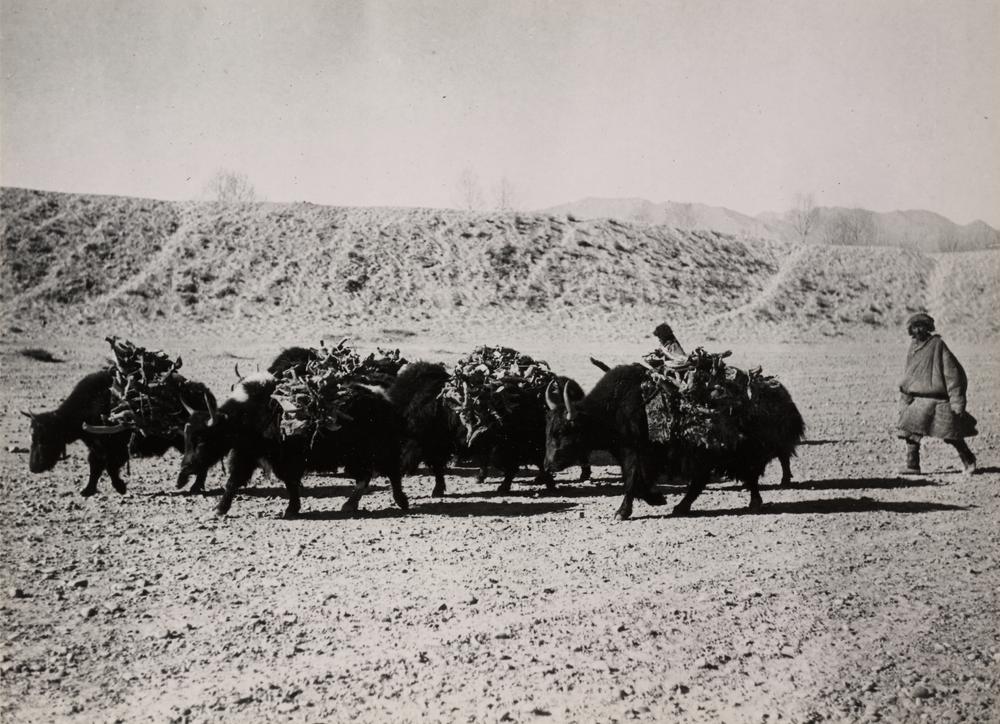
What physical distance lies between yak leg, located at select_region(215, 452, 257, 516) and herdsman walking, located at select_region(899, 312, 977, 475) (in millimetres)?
7556

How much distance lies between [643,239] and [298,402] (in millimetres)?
36387

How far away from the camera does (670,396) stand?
833cm

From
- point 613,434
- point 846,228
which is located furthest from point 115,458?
point 846,228

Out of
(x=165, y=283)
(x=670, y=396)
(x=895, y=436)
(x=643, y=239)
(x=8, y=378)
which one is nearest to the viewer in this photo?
(x=670, y=396)

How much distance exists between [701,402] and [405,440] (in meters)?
3.47

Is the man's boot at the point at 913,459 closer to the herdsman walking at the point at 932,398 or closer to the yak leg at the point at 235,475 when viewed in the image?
the herdsman walking at the point at 932,398

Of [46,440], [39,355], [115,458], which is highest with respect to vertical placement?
[39,355]

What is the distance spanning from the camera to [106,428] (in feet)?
29.6

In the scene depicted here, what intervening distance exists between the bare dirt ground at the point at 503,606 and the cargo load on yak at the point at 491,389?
951 mm

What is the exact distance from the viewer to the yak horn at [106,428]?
8.91 meters

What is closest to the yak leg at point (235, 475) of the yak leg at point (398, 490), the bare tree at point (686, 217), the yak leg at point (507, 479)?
the yak leg at point (398, 490)

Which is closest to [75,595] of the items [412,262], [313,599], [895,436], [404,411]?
[313,599]

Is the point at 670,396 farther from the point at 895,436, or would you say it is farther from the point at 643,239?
the point at 643,239

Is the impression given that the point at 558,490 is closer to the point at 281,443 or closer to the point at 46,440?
the point at 281,443
